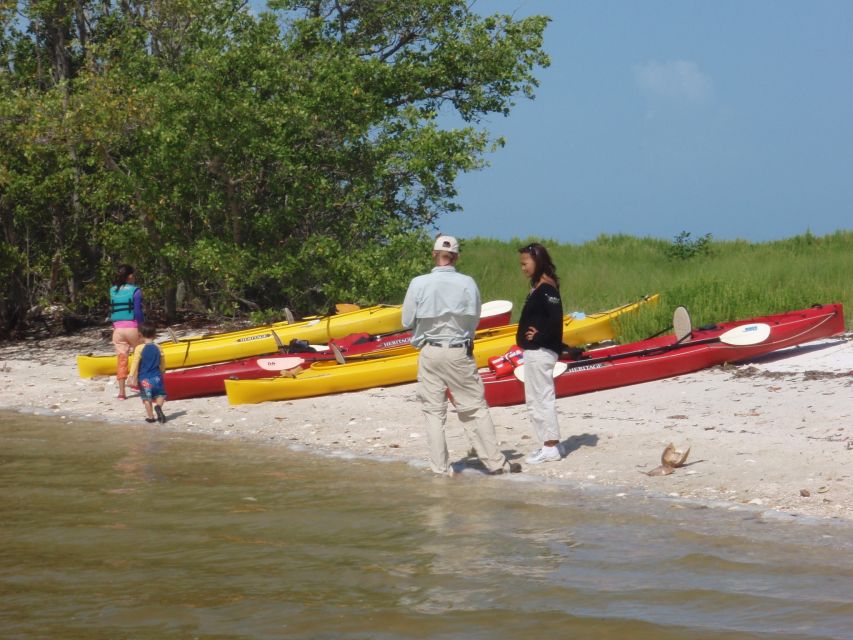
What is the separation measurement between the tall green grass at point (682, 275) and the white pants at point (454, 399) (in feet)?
21.7

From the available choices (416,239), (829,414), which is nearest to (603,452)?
(829,414)

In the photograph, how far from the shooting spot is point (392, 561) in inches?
254

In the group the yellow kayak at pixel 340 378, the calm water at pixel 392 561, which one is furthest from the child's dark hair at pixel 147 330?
the calm water at pixel 392 561

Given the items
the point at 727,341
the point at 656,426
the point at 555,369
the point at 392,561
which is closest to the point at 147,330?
the point at 555,369

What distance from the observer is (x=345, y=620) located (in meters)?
5.37

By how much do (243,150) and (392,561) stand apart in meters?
13.3

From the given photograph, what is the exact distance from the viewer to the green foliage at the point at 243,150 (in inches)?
731

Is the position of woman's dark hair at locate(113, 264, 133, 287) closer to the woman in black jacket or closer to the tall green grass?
the tall green grass

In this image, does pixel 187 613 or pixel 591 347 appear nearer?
pixel 187 613

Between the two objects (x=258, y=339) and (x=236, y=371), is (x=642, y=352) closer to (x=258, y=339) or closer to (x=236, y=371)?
(x=236, y=371)

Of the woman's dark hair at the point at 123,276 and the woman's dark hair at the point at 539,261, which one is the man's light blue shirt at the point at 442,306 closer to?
the woman's dark hair at the point at 539,261

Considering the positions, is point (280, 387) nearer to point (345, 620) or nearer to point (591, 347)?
point (591, 347)

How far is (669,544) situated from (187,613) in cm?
Result: 284

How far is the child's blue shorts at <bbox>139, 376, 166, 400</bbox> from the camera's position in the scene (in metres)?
12.5
